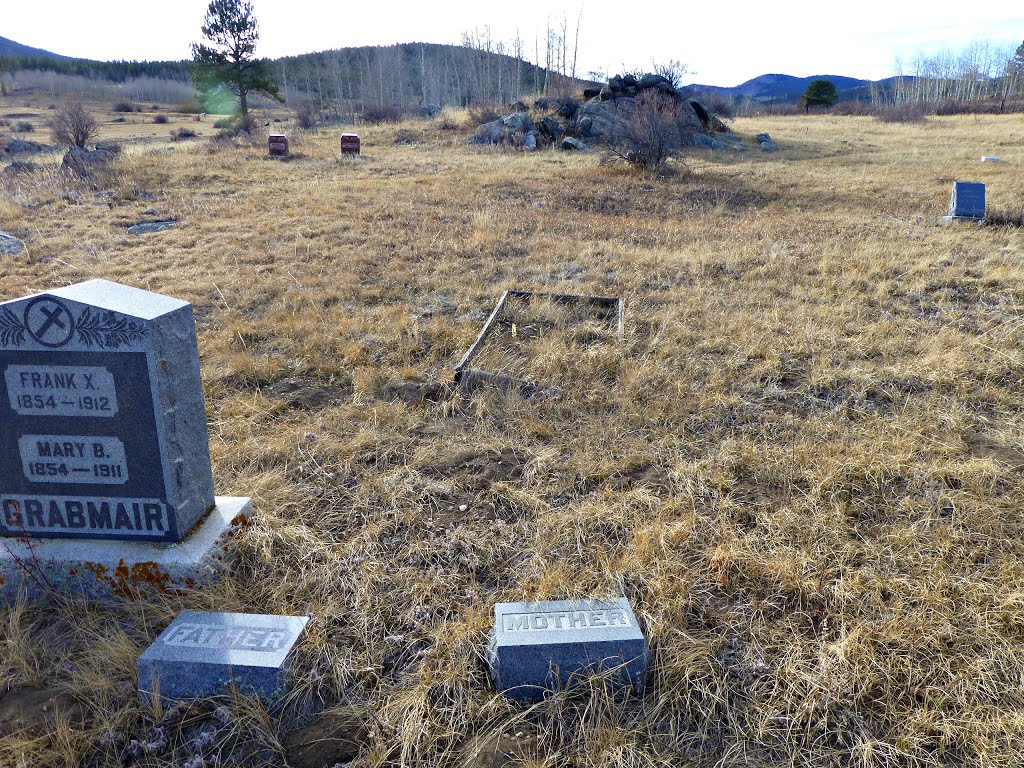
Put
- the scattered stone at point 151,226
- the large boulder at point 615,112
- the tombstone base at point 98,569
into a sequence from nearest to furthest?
1. the tombstone base at point 98,569
2. the scattered stone at point 151,226
3. the large boulder at point 615,112

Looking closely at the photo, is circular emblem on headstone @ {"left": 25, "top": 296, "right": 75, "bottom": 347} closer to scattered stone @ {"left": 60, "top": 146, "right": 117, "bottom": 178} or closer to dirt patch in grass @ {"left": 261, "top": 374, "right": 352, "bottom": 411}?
dirt patch in grass @ {"left": 261, "top": 374, "right": 352, "bottom": 411}

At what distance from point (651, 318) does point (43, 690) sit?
17.7 feet

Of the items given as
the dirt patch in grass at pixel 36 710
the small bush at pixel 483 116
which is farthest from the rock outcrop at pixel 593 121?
the dirt patch in grass at pixel 36 710

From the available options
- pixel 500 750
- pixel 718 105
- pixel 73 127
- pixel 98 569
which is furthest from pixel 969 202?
pixel 718 105

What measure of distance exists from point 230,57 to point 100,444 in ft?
141

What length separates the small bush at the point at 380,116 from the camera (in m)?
34.5

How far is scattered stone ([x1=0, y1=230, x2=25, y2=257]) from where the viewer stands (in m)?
9.69

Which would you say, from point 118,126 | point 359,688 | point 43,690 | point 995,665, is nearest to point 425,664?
point 359,688

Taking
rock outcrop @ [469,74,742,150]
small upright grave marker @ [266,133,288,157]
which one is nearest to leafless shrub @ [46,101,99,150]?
small upright grave marker @ [266,133,288,157]

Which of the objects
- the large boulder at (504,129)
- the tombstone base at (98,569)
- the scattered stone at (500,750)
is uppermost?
the large boulder at (504,129)

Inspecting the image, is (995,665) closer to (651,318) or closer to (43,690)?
(43,690)

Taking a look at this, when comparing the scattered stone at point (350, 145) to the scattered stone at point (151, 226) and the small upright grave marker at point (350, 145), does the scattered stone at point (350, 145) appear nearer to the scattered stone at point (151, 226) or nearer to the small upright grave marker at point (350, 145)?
the small upright grave marker at point (350, 145)

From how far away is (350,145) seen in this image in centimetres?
2184

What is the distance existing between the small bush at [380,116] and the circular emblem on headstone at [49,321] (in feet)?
112
